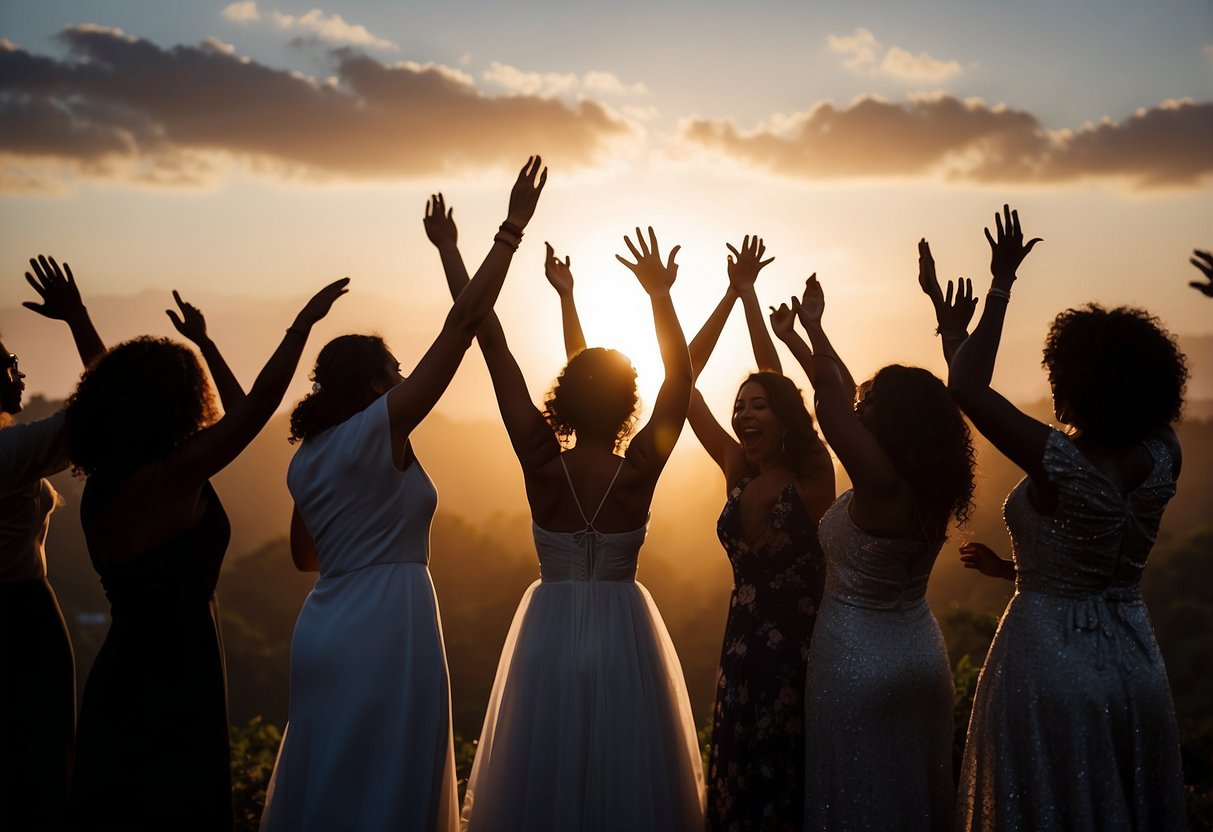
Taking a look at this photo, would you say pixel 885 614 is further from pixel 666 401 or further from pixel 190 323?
pixel 190 323

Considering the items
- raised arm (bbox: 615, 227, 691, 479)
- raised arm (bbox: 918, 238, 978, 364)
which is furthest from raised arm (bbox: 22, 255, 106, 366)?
raised arm (bbox: 918, 238, 978, 364)

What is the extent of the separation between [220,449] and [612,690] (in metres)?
2.03

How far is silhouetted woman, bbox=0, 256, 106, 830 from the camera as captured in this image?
215 inches

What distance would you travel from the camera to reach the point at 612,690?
5008mm

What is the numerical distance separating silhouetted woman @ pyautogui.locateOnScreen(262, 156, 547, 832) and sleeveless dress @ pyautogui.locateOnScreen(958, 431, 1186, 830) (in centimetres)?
230

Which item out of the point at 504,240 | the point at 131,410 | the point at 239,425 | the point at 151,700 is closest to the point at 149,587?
the point at 151,700

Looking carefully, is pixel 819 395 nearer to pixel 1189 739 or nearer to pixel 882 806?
pixel 882 806

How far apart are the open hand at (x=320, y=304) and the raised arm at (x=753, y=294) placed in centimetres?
234

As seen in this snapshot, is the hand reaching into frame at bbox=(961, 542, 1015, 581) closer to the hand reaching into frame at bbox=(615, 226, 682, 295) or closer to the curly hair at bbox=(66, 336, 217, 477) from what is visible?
the hand reaching into frame at bbox=(615, 226, 682, 295)

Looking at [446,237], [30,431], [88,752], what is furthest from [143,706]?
[446,237]

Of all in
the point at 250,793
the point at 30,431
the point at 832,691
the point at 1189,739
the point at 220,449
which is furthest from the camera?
the point at 1189,739

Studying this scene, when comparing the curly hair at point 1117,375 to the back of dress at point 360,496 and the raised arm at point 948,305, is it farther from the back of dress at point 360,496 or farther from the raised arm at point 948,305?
the back of dress at point 360,496

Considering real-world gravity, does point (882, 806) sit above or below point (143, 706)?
below

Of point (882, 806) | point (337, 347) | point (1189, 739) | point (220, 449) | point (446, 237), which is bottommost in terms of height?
point (1189, 739)
